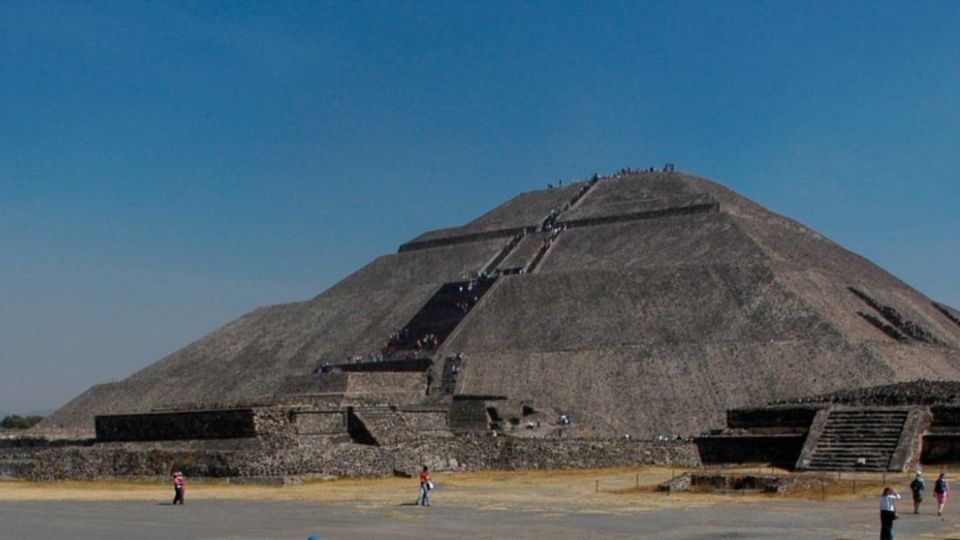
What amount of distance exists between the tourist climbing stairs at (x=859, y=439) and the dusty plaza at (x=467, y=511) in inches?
74.8

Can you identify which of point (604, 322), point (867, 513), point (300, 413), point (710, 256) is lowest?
point (867, 513)

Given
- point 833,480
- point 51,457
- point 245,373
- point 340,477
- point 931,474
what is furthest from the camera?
point 245,373

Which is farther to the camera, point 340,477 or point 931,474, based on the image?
point 340,477

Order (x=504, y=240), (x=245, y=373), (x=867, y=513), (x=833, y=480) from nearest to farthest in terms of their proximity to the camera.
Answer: (x=867, y=513) → (x=833, y=480) → (x=245, y=373) → (x=504, y=240)

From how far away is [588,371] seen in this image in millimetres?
47562

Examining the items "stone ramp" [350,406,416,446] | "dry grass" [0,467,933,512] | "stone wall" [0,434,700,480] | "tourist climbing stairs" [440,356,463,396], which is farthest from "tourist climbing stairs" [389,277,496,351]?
"dry grass" [0,467,933,512]

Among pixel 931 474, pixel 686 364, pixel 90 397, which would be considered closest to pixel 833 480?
pixel 931 474

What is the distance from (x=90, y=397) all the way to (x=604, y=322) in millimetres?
23920

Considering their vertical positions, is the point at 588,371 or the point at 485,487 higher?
the point at 588,371

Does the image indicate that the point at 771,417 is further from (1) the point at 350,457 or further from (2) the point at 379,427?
(1) the point at 350,457

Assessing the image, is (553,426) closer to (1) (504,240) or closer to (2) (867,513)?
(2) (867,513)

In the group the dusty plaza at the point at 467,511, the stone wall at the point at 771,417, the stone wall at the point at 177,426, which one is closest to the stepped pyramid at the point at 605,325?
the stone wall at the point at 177,426

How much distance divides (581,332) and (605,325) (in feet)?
3.63

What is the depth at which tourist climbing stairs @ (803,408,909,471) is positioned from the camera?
101 feet
